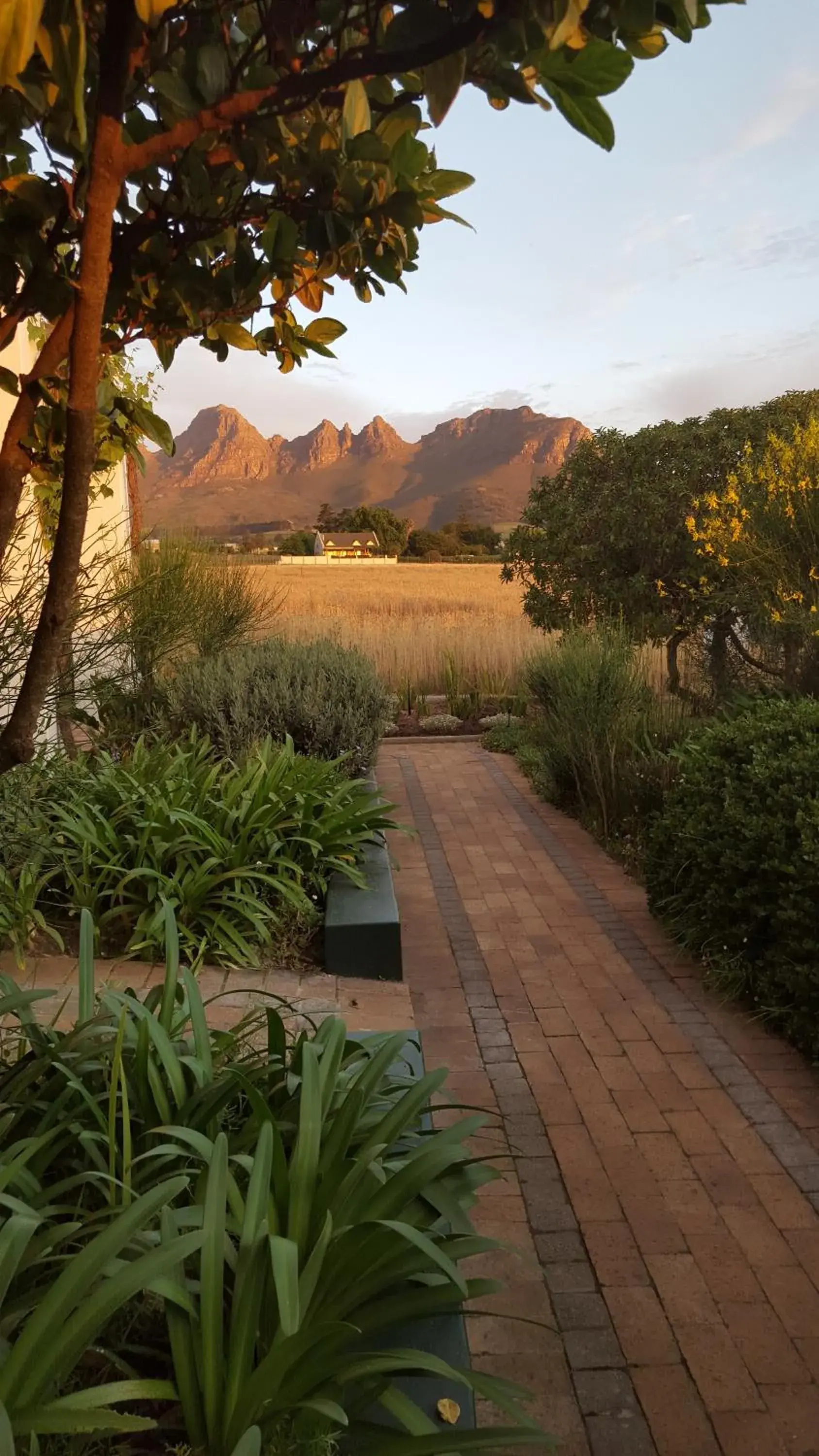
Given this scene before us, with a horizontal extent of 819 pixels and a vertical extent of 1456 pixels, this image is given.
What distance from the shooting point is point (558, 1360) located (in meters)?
2.11

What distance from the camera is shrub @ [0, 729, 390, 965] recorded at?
12.4 feet

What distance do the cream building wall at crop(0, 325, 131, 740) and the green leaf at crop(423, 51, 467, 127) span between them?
5.40 ft

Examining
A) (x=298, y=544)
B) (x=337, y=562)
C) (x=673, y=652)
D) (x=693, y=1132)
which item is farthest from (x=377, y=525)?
(x=693, y=1132)

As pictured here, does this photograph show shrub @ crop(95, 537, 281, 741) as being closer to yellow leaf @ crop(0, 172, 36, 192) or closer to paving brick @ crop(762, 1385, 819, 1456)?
yellow leaf @ crop(0, 172, 36, 192)

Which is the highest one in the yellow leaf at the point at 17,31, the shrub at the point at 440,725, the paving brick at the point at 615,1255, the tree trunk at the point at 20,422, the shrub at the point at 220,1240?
the yellow leaf at the point at 17,31

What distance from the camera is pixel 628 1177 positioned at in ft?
9.12

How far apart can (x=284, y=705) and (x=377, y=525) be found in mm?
55227

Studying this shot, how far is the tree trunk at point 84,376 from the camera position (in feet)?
3.92

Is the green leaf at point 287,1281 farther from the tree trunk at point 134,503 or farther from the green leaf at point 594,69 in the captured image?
the tree trunk at point 134,503

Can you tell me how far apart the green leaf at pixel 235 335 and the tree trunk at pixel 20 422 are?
0.91 feet

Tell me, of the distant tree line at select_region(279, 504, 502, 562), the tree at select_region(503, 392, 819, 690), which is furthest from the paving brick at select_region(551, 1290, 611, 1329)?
the distant tree line at select_region(279, 504, 502, 562)

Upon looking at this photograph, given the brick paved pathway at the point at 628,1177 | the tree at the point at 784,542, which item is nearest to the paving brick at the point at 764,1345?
the brick paved pathway at the point at 628,1177

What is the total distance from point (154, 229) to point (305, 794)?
3.32m

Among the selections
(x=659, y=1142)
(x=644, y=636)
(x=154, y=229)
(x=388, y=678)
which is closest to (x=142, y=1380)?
(x=154, y=229)
